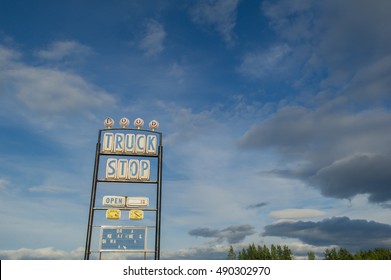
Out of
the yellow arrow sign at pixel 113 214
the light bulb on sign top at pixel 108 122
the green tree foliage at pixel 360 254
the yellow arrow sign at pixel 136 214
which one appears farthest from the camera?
the green tree foliage at pixel 360 254

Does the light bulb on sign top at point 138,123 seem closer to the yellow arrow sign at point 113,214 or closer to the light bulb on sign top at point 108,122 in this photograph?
the light bulb on sign top at point 108,122

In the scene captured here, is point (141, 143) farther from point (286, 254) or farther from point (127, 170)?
point (286, 254)

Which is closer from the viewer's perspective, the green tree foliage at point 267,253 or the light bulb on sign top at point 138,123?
the light bulb on sign top at point 138,123

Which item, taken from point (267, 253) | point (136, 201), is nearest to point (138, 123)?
point (136, 201)

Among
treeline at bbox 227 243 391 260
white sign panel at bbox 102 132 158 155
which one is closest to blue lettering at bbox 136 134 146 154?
white sign panel at bbox 102 132 158 155

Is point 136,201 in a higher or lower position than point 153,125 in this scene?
lower

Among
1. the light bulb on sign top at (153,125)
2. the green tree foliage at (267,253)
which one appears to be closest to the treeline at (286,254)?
the green tree foliage at (267,253)

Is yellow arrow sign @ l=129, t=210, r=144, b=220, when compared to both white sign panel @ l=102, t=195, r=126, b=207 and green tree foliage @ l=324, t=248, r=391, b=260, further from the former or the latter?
green tree foliage @ l=324, t=248, r=391, b=260

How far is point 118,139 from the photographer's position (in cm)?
2819
